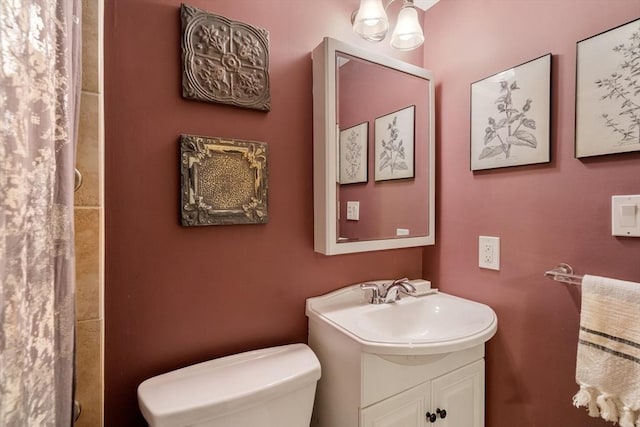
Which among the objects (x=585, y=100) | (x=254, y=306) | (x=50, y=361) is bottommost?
(x=254, y=306)

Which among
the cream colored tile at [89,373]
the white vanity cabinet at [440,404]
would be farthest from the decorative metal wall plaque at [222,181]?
the white vanity cabinet at [440,404]

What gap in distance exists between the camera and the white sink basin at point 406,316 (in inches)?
40.1

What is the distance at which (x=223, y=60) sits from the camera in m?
1.03

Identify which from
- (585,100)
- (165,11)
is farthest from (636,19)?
(165,11)

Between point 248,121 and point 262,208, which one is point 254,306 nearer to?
point 262,208

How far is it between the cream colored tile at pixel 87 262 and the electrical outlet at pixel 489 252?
1321mm

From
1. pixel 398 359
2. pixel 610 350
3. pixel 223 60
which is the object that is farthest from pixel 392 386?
pixel 223 60

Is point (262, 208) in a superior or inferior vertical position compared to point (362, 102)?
inferior

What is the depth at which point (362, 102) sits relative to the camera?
49.8 inches

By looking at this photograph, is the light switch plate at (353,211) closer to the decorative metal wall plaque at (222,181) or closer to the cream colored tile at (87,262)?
the decorative metal wall plaque at (222,181)

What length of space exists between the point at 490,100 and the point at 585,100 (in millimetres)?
319

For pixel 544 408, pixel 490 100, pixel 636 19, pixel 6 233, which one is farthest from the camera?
pixel 490 100

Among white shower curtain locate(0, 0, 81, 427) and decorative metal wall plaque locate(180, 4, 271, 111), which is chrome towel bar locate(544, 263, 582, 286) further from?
white shower curtain locate(0, 0, 81, 427)

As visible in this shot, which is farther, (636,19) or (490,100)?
(490,100)
